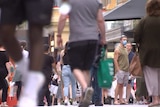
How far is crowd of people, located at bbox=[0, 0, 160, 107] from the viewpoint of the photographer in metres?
3.77

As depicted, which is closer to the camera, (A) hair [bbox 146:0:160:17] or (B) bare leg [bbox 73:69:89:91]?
(B) bare leg [bbox 73:69:89:91]

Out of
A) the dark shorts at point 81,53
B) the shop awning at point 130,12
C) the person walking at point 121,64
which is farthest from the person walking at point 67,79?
the dark shorts at point 81,53

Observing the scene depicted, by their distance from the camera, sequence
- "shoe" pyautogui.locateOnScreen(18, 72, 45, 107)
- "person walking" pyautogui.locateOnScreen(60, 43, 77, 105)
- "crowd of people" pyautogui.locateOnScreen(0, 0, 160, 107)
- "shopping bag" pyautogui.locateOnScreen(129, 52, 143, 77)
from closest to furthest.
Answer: "shoe" pyautogui.locateOnScreen(18, 72, 45, 107) < "crowd of people" pyautogui.locateOnScreen(0, 0, 160, 107) < "shopping bag" pyautogui.locateOnScreen(129, 52, 143, 77) < "person walking" pyautogui.locateOnScreen(60, 43, 77, 105)

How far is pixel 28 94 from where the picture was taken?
12.1ft

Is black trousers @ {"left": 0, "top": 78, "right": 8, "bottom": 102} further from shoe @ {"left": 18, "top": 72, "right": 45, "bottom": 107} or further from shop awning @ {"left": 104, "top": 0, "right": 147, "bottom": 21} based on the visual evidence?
shoe @ {"left": 18, "top": 72, "right": 45, "bottom": 107}

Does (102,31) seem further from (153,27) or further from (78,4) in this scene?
(153,27)

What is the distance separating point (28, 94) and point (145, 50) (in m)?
5.27

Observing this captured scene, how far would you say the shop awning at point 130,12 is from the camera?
1595cm

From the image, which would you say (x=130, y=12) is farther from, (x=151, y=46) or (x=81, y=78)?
(x=81, y=78)

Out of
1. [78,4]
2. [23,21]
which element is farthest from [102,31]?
[23,21]

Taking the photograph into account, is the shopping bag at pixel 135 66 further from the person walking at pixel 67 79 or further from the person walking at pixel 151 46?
the person walking at pixel 67 79

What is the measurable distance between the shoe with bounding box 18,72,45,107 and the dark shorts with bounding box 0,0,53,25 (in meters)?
0.41

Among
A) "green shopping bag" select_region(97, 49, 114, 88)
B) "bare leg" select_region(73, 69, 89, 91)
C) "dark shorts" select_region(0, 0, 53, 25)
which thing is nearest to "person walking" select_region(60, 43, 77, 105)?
"green shopping bag" select_region(97, 49, 114, 88)

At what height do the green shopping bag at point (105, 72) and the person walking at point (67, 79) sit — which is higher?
the person walking at point (67, 79)
